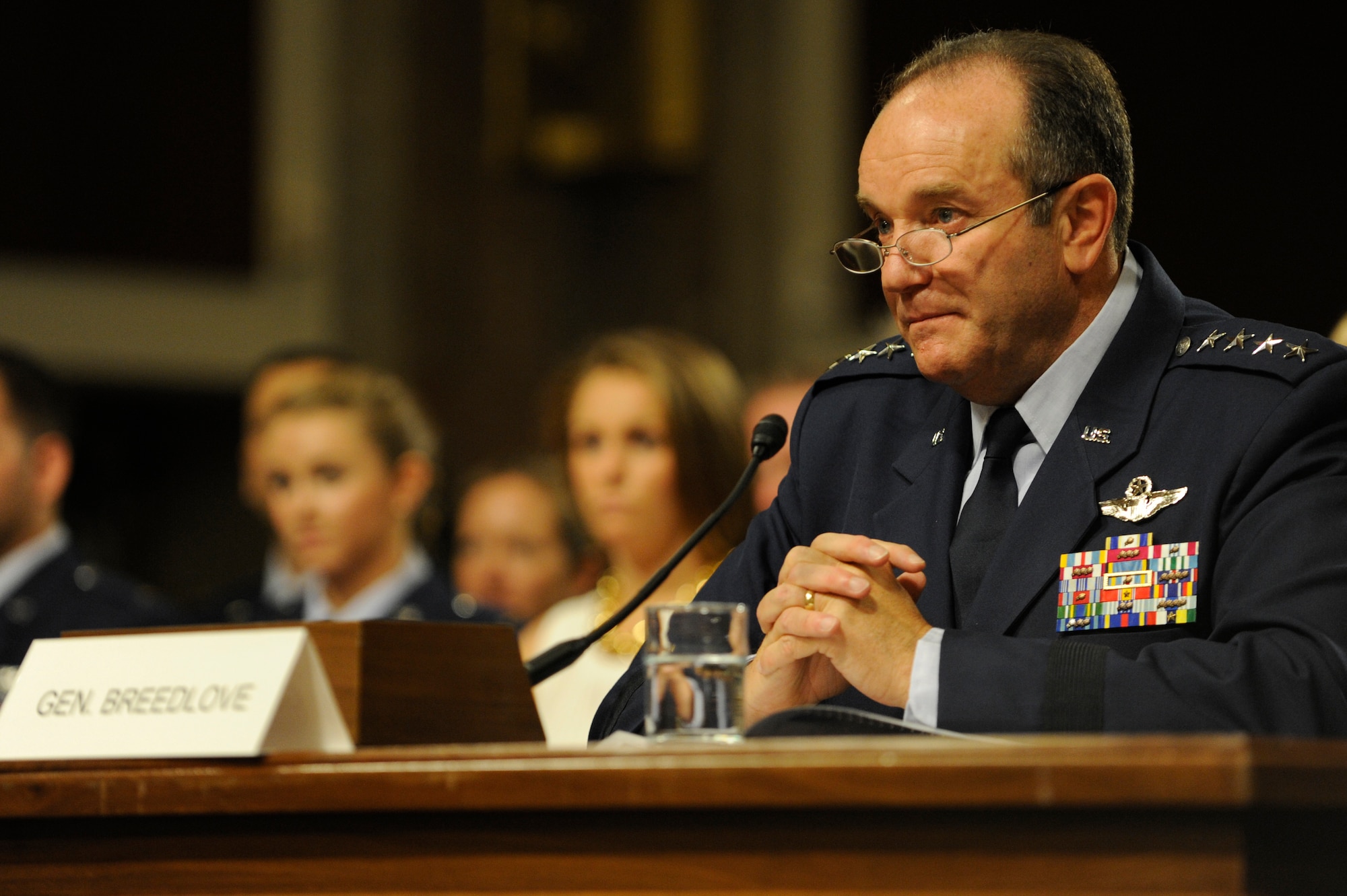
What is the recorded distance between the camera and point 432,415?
735cm

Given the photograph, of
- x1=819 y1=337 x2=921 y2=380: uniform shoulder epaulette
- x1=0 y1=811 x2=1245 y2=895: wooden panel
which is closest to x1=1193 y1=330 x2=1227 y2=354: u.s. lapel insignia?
x1=819 y1=337 x2=921 y2=380: uniform shoulder epaulette

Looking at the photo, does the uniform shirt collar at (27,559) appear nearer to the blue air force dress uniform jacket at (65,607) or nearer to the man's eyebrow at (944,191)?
the blue air force dress uniform jacket at (65,607)

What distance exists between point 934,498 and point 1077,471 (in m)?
0.19

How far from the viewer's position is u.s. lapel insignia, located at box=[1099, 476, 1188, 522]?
1785 mm

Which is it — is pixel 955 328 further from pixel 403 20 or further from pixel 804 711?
pixel 403 20

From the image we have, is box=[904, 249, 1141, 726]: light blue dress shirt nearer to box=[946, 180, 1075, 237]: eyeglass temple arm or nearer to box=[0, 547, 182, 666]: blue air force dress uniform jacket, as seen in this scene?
box=[946, 180, 1075, 237]: eyeglass temple arm

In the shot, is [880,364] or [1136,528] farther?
[880,364]

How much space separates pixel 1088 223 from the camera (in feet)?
6.47

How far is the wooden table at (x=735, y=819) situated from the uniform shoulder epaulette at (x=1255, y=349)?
77 cm

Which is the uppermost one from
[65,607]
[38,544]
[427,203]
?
[427,203]

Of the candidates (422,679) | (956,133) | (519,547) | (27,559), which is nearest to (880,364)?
(956,133)

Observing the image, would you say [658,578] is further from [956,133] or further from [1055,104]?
[1055,104]

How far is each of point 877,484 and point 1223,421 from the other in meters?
0.44

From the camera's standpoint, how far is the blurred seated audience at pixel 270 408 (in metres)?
4.25
